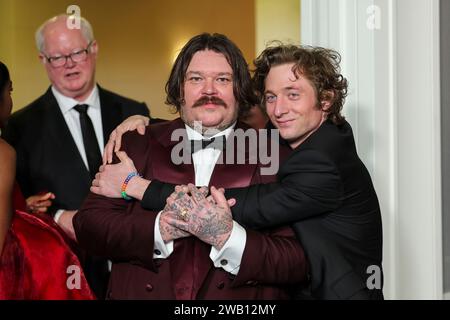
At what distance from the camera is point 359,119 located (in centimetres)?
244

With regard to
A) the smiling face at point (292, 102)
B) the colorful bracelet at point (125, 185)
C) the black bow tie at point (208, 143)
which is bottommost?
the colorful bracelet at point (125, 185)

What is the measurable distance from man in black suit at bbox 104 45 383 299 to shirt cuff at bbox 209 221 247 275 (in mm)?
55

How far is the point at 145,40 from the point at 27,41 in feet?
2.19

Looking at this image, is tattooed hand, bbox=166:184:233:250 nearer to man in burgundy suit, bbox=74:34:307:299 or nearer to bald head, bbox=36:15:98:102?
man in burgundy suit, bbox=74:34:307:299

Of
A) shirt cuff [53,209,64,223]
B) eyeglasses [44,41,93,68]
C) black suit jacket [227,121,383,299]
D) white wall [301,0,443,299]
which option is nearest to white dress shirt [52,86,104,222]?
eyeglasses [44,41,93,68]

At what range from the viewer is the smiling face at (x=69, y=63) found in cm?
333

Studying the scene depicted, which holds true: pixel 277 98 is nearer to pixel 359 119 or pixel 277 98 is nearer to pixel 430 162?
pixel 359 119

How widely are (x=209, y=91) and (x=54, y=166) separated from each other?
1372mm

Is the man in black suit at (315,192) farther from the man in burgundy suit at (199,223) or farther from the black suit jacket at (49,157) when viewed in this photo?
the black suit jacket at (49,157)

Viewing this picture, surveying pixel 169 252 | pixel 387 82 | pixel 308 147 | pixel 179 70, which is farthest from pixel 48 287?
pixel 387 82

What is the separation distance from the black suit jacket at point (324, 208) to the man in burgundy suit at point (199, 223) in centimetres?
4

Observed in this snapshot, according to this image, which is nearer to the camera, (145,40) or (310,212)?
(310,212)

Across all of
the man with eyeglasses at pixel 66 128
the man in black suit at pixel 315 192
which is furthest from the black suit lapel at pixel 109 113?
the man in black suit at pixel 315 192

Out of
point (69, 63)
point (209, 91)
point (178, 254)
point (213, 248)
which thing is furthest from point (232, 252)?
point (69, 63)
